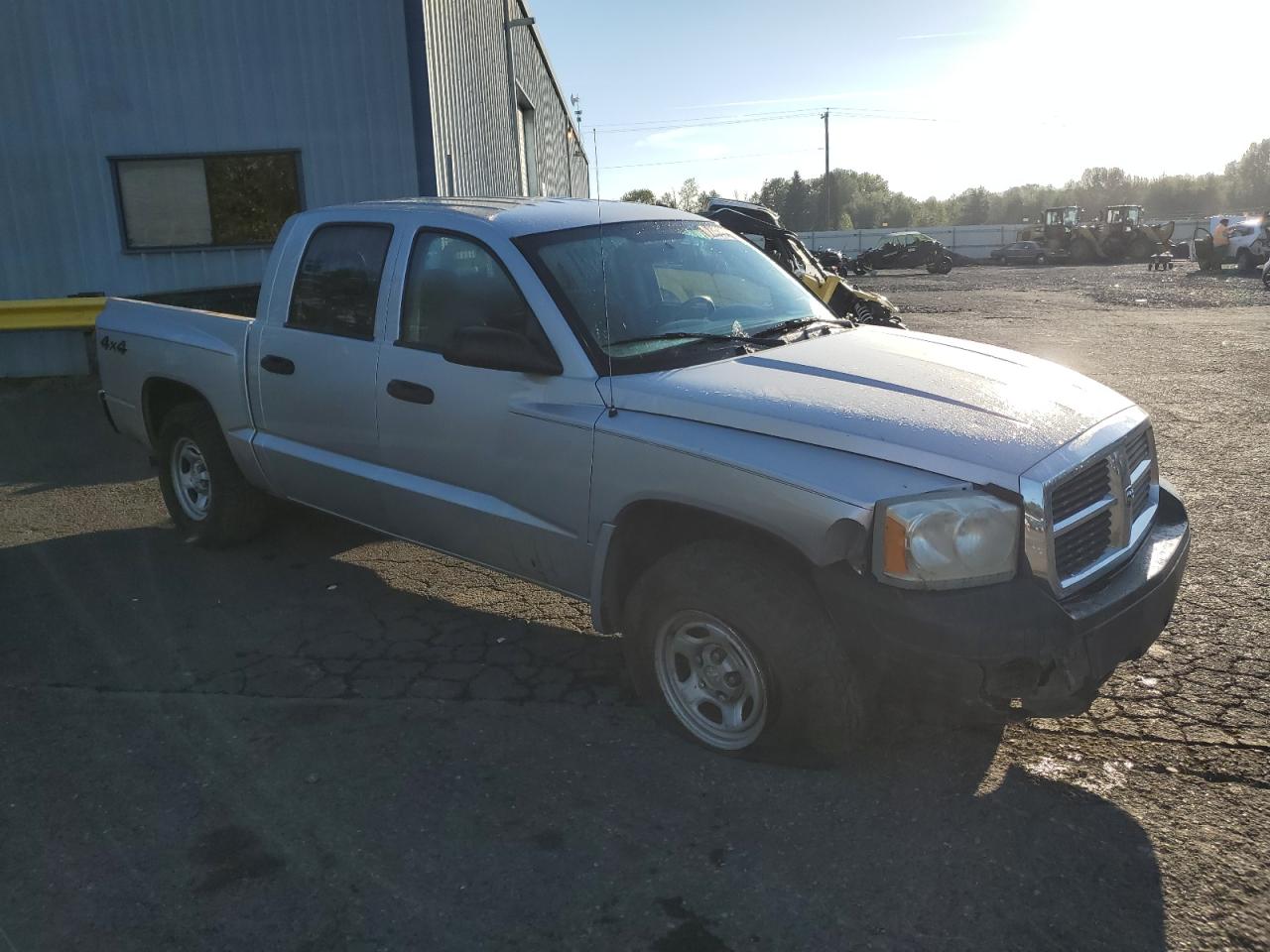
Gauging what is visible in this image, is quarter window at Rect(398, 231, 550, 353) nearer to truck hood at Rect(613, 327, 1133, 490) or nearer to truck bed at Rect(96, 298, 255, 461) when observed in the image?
truck hood at Rect(613, 327, 1133, 490)

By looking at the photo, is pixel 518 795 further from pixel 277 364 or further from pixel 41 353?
pixel 41 353

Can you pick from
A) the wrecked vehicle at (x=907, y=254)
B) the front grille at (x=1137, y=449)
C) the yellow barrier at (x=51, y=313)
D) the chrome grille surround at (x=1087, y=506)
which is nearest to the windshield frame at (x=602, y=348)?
the chrome grille surround at (x=1087, y=506)

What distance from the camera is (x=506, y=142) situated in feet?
64.8

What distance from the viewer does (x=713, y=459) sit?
3320 mm

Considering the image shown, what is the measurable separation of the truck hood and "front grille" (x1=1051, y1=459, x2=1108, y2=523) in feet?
0.40

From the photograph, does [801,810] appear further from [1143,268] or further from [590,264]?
[1143,268]

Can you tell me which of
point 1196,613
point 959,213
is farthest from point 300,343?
point 959,213

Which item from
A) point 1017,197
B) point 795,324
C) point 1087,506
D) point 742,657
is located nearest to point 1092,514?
point 1087,506

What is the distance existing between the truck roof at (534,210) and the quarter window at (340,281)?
172 millimetres

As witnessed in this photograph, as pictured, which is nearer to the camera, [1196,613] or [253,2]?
[1196,613]

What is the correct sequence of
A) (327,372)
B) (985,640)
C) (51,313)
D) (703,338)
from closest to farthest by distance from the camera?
1. (985,640)
2. (703,338)
3. (327,372)
4. (51,313)

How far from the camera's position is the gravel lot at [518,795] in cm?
279

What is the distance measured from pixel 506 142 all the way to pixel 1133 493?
17.9 m

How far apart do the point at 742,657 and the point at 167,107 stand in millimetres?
11943
